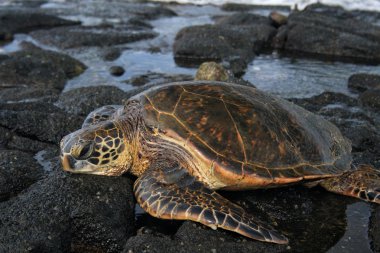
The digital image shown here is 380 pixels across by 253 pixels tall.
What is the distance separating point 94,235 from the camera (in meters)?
3.06

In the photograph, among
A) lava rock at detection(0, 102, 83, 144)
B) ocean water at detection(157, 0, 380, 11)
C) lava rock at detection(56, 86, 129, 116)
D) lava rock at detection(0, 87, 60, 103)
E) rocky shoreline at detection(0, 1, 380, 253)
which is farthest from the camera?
ocean water at detection(157, 0, 380, 11)

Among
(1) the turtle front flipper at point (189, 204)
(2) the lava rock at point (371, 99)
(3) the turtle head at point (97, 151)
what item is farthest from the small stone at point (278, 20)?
(1) the turtle front flipper at point (189, 204)

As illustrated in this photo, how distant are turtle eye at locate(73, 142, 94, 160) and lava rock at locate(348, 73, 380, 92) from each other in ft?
18.6

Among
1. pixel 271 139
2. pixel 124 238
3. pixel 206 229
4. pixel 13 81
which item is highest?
pixel 271 139

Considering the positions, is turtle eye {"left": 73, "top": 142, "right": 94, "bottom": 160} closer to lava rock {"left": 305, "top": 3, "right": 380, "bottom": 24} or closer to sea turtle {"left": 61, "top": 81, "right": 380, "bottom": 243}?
sea turtle {"left": 61, "top": 81, "right": 380, "bottom": 243}

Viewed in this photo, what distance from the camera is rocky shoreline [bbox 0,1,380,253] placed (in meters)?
2.98

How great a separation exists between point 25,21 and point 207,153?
1089cm

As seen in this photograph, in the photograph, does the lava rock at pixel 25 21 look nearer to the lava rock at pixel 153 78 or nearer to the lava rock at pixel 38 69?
the lava rock at pixel 38 69

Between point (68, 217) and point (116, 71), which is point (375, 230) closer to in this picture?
point (68, 217)

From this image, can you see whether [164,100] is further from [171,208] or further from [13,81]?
[13,81]

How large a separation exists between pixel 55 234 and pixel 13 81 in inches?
197

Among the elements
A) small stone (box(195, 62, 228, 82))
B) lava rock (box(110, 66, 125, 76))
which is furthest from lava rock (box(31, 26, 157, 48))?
small stone (box(195, 62, 228, 82))

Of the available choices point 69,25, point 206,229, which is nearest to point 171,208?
point 206,229

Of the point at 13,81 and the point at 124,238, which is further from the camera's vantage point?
the point at 13,81
